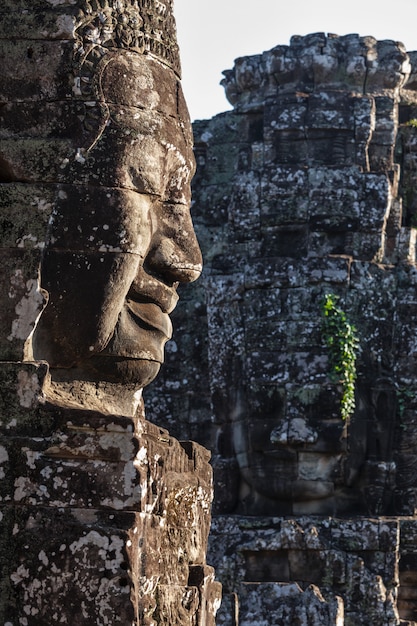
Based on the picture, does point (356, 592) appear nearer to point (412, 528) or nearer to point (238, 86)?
point (412, 528)

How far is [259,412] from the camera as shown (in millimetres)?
23234

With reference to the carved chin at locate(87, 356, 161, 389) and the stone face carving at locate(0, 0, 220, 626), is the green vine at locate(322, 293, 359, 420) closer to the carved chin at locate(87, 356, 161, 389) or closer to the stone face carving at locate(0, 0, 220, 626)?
the stone face carving at locate(0, 0, 220, 626)

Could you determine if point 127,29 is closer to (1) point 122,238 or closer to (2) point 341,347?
(1) point 122,238

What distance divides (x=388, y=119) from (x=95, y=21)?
17.1 meters

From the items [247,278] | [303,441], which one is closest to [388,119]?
[247,278]

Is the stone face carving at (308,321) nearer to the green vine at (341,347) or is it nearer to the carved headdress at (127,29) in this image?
the green vine at (341,347)

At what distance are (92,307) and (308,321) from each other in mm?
15210

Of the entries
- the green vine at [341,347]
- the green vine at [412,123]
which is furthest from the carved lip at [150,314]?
the green vine at [412,123]

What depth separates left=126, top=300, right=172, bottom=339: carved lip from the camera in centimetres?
859

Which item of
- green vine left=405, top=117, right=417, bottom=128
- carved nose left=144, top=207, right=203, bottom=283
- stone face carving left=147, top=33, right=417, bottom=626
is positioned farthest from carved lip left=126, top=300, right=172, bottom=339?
green vine left=405, top=117, right=417, bottom=128

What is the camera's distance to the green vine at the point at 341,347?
23094 millimetres

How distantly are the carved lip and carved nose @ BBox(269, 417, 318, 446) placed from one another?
46.8ft

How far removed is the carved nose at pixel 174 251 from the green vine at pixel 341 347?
1436 cm

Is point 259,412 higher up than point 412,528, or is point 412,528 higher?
point 259,412
